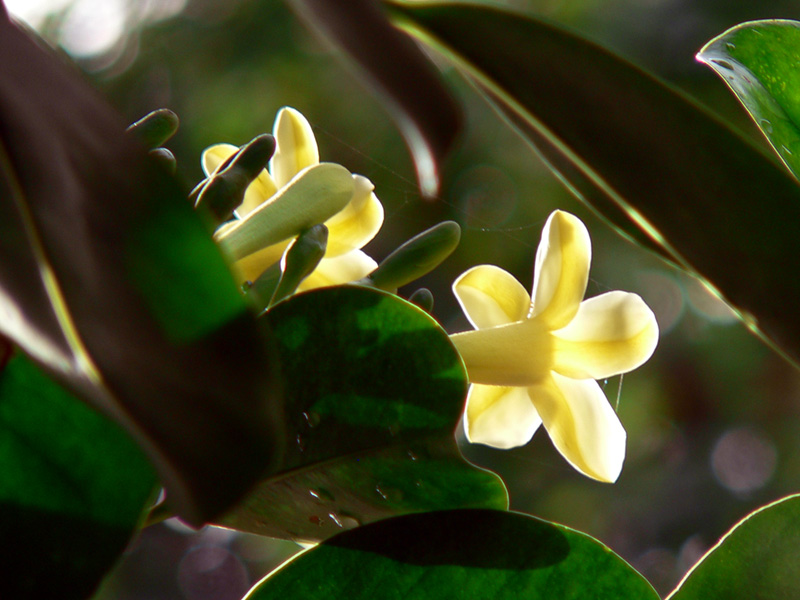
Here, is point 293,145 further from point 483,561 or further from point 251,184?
point 483,561

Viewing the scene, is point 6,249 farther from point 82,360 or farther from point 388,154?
point 388,154

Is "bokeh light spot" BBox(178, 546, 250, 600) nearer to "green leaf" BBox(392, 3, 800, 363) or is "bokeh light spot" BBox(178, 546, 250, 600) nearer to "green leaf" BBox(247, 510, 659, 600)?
"green leaf" BBox(247, 510, 659, 600)

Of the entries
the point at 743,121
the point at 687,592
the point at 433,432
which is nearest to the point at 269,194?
the point at 433,432

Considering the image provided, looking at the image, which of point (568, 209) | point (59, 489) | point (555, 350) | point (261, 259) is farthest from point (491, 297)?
point (568, 209)

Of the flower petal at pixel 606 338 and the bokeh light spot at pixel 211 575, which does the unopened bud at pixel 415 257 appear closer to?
the flower petal at pixel 606 338

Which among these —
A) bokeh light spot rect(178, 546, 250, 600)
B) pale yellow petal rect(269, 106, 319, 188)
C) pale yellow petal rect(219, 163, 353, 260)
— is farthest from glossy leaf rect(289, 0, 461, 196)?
bokeh light spot rect(178, 546, 250, 600)
